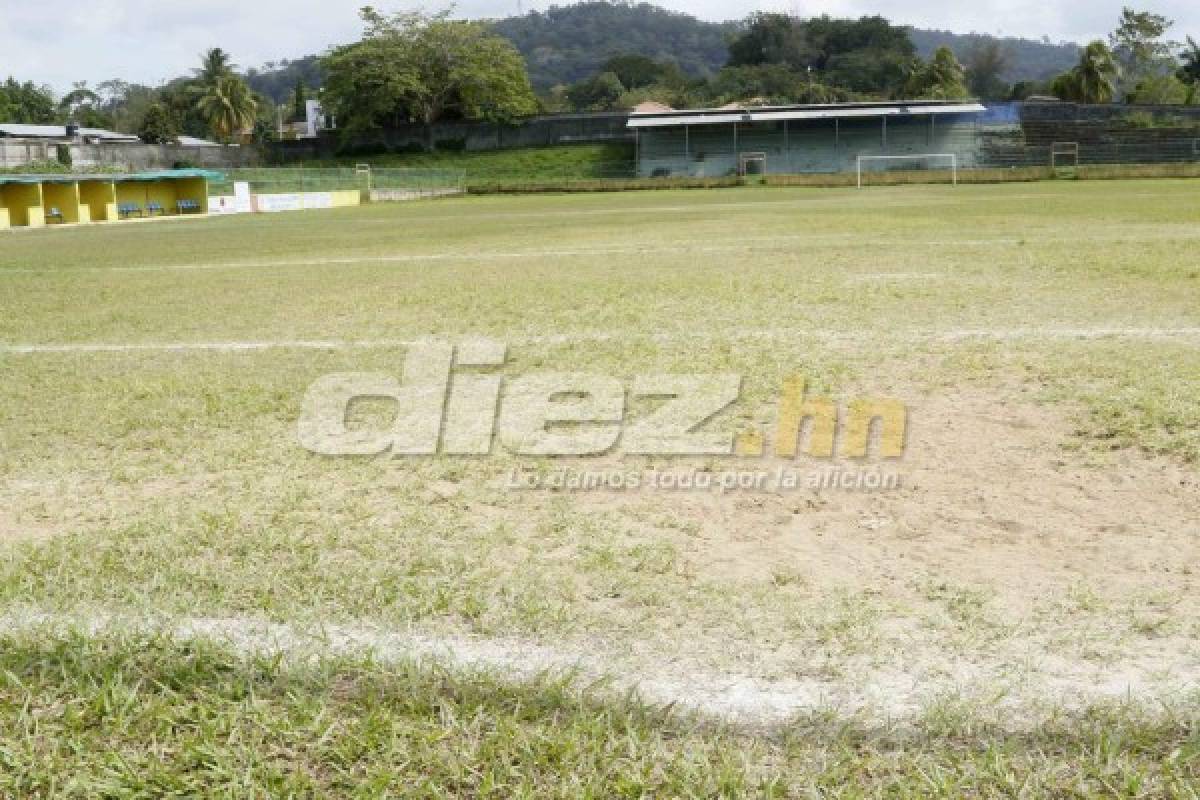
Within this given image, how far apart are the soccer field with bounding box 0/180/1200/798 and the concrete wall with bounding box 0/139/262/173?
52.0 meters

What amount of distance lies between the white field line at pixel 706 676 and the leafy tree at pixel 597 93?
138202mm

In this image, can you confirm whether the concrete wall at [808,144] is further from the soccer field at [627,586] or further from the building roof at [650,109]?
the soccer field at [627,586]

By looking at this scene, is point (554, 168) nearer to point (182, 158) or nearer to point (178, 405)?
point (182, 158)

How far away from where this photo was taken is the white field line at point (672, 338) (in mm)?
6695

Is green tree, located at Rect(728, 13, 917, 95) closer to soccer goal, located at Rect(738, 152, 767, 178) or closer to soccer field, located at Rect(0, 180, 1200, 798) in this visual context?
soccer goal, located at Rect(738, 152, 767, 178)

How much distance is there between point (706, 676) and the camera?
245 centimetres

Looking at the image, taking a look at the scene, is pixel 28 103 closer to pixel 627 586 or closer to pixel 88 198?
pixel 88 198

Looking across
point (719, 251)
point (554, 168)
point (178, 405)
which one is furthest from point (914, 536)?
point (554, 168)

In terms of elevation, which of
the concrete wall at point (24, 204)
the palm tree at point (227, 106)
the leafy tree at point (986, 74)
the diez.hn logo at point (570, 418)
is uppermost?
the leafy tree at point (986, 74)

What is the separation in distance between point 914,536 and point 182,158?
232ft

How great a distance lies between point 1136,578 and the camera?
2.98 m

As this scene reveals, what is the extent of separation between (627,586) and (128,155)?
67.9 metres

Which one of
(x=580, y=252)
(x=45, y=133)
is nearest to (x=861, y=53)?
(x=45, y=133)

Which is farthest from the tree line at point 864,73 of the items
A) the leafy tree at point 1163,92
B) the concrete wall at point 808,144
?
the concrete wall at point 808,144
